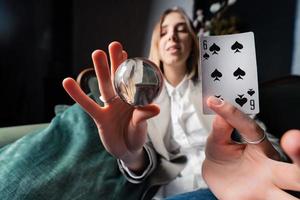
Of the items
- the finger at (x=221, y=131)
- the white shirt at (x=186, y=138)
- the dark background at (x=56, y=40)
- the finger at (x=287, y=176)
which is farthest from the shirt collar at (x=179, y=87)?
the dark background at (x=56, y=40)

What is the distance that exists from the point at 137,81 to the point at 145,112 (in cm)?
12

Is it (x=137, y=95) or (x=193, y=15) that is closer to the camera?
(x=137, y=95)

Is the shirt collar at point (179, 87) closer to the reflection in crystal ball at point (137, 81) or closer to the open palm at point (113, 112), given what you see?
the open palm at point (113, 112)

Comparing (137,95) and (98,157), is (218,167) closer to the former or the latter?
(137,95)

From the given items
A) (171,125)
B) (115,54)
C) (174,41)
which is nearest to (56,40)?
(174,41)

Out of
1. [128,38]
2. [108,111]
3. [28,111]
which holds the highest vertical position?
[128,38]

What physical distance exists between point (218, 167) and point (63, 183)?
16.0 inches

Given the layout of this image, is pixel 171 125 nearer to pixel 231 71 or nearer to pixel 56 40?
pixel 231 71

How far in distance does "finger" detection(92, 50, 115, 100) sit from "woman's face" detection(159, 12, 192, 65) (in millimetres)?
469

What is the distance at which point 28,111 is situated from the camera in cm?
216

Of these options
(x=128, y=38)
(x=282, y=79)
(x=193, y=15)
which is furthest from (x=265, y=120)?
(x=128, y=38)

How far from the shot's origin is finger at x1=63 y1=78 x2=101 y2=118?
0.63 metres

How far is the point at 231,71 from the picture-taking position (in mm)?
556

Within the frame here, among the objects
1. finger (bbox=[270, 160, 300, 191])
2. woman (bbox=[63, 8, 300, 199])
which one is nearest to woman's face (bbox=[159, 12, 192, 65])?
woman (bbox=[63, 8, 300, 199])
